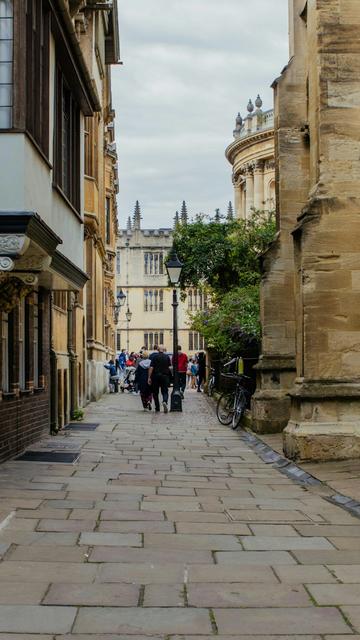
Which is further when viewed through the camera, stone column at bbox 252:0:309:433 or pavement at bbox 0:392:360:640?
stone column at bbox 252:0:309:433

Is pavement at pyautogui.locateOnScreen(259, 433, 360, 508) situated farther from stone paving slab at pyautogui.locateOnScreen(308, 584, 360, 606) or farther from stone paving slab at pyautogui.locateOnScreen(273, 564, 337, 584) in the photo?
stone paving slab at pyautogui.locateOnScreen(308, 584, 360, 606)

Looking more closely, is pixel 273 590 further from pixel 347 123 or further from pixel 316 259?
pixel 347 123

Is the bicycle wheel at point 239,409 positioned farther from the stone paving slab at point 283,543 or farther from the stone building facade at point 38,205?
the stone paving slab at point 283,543

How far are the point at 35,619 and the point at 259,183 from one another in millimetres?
65447

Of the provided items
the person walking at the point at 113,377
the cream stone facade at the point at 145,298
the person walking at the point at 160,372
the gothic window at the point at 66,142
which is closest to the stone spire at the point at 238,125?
the cream stone facade at the point at 145,298

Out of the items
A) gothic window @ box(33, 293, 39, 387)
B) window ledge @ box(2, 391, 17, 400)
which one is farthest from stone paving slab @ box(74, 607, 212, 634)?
gothic window @ box(33, 293, 39, 387)

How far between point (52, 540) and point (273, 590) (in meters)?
2.05

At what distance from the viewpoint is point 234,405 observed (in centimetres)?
1961

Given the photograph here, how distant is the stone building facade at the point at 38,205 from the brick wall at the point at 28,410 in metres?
0.01

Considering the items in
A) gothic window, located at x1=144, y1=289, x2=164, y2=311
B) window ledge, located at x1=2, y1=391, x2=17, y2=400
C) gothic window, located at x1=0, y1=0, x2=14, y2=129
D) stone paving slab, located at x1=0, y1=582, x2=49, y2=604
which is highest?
gothic window, located at x1=144, y1=289, x2=164, y2=311

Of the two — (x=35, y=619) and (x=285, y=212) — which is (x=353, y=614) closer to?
(x=35, y=619)

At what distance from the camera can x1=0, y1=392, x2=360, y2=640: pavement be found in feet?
16.3

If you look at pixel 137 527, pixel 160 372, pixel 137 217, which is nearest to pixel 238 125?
pixel 137 217

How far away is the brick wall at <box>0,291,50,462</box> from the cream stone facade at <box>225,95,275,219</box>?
5153cm
